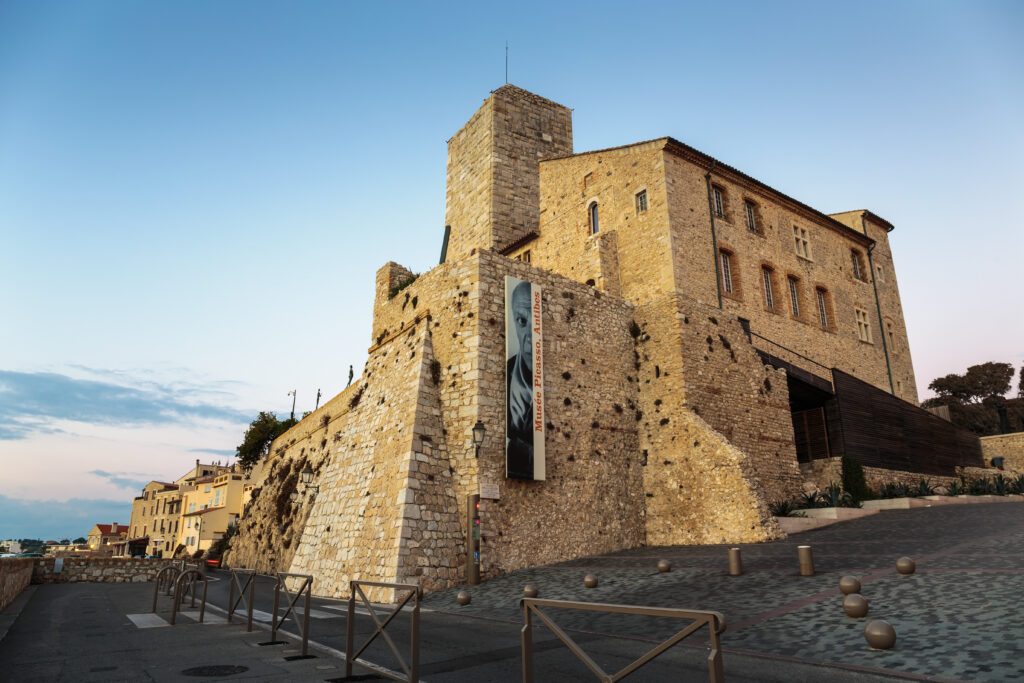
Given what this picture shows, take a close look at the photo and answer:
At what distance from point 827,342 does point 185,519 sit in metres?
62.8

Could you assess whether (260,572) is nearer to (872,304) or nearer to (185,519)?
(872,304)

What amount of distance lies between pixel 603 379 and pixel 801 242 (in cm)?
1375

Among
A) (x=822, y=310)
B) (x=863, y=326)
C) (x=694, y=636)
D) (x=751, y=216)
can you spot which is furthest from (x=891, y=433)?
(x=694, y=636)

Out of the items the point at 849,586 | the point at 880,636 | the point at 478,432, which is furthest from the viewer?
the point at 478,432

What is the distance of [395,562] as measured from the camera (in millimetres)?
13320

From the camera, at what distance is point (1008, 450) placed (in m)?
33.3

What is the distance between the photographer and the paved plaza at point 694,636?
20.1 feet

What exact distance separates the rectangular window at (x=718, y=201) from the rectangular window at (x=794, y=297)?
4604 millimetres

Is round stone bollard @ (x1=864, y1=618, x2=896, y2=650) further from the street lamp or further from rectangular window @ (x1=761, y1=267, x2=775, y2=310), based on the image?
rectangular window @ (x1=761, y1=267, x2=775, y2=310)

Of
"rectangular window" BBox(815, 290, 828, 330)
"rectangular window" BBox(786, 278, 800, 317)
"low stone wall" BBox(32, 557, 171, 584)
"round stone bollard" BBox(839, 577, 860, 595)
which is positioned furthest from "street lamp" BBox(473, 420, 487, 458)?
"rectangular window" BBox(815, 290, 828, 330)

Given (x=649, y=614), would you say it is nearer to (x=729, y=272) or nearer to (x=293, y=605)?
(x=293, y=605)

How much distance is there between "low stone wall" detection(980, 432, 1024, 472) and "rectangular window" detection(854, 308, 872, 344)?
1175cm

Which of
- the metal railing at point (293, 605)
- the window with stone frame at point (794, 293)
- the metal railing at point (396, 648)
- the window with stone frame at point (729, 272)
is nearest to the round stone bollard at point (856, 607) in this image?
the metal railing at point (396, 648)

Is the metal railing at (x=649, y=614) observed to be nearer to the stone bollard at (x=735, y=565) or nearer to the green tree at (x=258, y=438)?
the stone bollard at (x=735, y=565)
